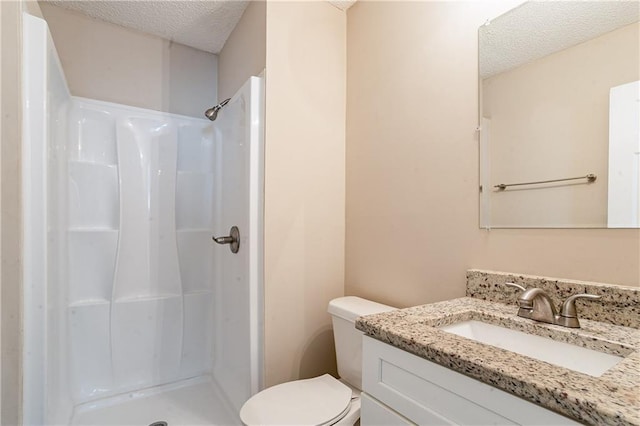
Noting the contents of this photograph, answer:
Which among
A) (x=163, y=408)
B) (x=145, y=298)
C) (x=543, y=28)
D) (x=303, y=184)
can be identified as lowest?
(x=163, y=408)

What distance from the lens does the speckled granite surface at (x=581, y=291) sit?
78 cm

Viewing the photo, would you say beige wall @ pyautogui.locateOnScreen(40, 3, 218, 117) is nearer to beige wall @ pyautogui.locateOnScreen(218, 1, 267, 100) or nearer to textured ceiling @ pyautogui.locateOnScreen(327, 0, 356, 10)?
beige wall @ pyautogui.locateOnScreen(218, 1, 267, 100)

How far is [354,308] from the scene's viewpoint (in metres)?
1.34

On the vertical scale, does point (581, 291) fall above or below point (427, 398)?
above

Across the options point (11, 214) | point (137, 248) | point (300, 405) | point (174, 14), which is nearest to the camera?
point (11, 214)

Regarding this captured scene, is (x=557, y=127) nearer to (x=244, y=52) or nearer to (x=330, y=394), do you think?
(x=330, y=394)

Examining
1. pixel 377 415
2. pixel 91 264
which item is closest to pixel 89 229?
pixel 91 264

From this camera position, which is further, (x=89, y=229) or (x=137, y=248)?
(x=137, y=248)

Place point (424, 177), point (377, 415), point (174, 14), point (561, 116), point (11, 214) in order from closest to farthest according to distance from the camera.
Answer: point (377, 415)
point (561, 116)
point (11, 214)
point (424, 177)
point (174, 14)

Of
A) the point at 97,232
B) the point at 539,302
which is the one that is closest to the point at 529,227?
the point at 539,302

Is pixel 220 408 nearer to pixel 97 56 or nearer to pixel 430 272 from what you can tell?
pixel 430 272

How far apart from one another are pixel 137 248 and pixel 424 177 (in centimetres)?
173

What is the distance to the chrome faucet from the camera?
2.65ft

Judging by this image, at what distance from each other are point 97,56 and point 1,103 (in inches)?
40.3
